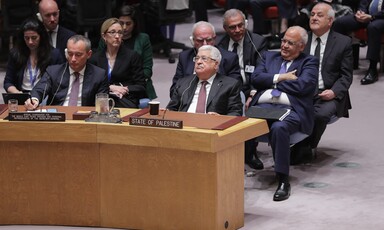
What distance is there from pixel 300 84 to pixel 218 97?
65 cm

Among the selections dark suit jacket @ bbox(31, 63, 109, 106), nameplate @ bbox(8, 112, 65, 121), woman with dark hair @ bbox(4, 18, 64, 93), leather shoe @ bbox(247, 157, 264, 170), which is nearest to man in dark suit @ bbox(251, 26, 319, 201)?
leather shoe @ bbox(247, 157, 264, 170)

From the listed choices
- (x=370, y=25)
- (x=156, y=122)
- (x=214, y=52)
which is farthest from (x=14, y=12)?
(x=156, y=122)

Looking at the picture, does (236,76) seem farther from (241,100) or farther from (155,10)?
(155,10)

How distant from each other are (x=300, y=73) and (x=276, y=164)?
0.79 metres

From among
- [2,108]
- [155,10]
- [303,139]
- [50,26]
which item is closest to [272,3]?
[155,10]

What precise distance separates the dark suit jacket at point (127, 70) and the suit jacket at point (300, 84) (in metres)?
1.06

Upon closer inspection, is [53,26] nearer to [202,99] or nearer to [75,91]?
[75,91]

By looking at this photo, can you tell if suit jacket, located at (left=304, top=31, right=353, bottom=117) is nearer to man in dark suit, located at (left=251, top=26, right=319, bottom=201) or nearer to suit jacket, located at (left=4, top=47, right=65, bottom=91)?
man in dark suit, located at (left=251, top=26, right=319, bottom=201)

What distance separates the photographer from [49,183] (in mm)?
6242

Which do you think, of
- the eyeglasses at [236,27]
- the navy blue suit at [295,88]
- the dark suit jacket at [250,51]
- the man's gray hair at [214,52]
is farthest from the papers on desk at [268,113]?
the eyeglasses at [236,27]

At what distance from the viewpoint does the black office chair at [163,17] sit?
460 inches

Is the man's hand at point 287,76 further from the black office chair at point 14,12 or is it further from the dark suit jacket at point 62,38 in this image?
the black office chair at point 14,12

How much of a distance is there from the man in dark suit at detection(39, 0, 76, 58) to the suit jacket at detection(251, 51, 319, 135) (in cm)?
210

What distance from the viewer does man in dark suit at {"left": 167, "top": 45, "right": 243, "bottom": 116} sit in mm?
6832
